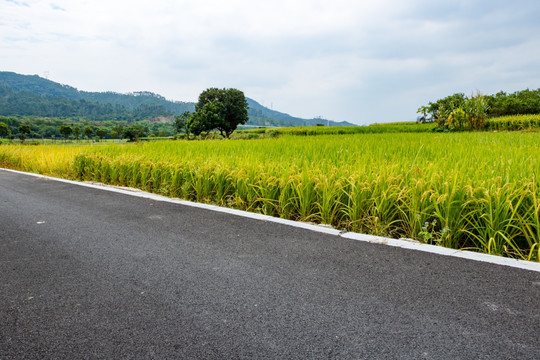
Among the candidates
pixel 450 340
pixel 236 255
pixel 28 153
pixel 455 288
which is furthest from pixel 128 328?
pixel 28 153

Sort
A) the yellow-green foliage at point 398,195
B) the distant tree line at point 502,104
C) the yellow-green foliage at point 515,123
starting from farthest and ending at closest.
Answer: the distant tree line at point 502,104 < the yellow-green foliage at point 515,123 < the yellow-green foliage at point 398,195

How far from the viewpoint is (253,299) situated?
2.19 meters

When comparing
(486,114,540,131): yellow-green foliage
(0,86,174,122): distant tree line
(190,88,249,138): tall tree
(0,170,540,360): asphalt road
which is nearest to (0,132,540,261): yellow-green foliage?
(0,170,540,360): asphalt road

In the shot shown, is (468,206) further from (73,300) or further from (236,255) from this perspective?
(73,300)

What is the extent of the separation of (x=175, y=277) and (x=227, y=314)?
0.69 meters

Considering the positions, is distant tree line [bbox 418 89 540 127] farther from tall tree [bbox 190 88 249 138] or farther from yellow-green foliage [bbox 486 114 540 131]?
tall tree [bbox 190 88 249 138]

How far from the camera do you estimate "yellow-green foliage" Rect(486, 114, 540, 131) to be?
1573 centimetres

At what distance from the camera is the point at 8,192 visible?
6.45 meters

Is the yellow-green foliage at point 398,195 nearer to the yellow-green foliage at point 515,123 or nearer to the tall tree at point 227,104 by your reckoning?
the yellow-green foliage at point 515,123

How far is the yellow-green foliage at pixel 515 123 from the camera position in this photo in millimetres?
15727

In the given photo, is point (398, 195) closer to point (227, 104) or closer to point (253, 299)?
point (253, 299)

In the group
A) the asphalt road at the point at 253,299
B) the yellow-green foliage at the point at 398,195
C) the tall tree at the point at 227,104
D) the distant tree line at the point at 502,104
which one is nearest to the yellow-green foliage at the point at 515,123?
the distant tree line at the point at 502,104

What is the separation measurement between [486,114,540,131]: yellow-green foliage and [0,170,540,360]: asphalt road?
16.7m

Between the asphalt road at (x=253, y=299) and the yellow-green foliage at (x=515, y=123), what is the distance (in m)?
16.7
